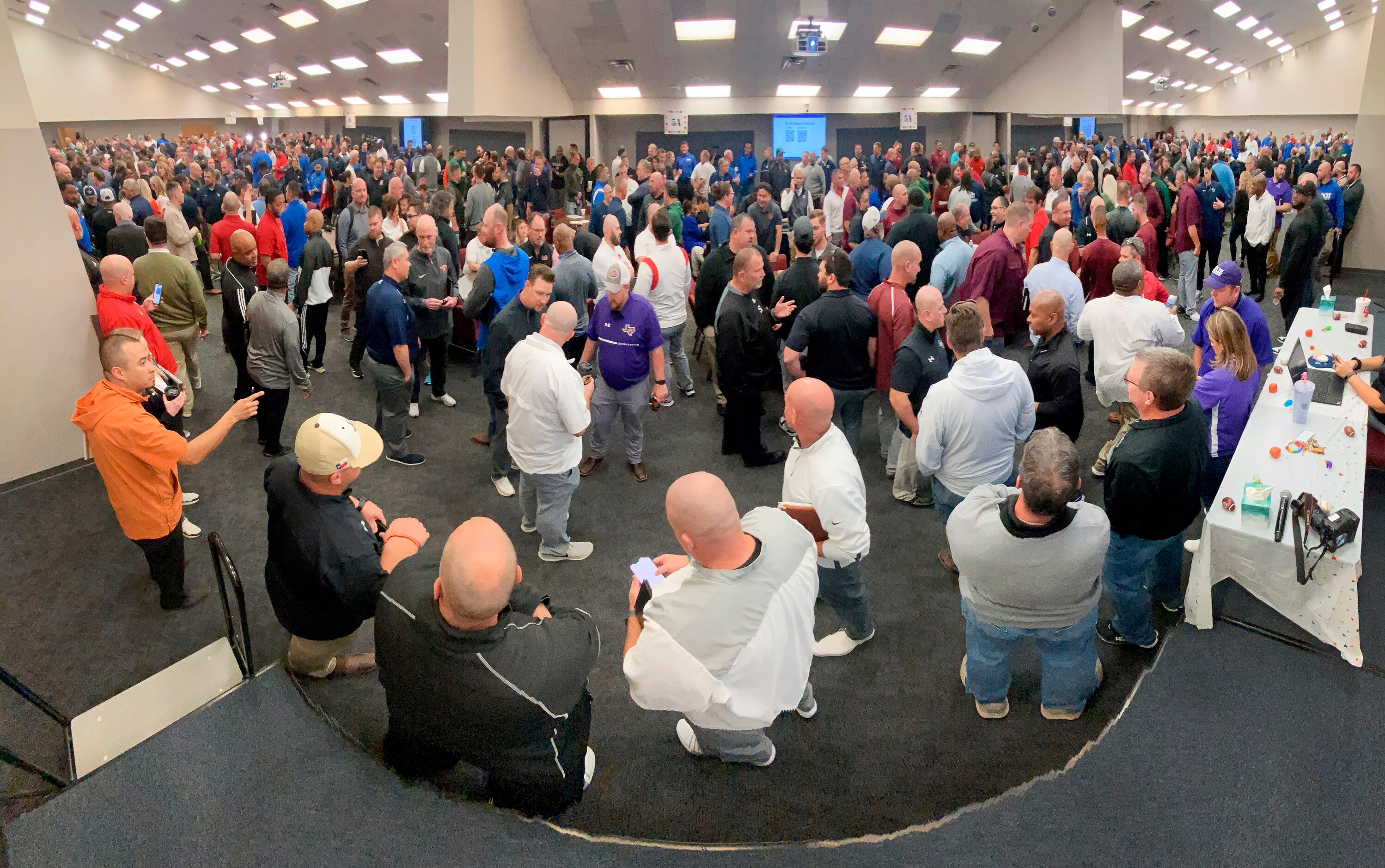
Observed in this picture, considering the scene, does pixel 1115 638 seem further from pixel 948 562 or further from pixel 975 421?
pixel 975 421

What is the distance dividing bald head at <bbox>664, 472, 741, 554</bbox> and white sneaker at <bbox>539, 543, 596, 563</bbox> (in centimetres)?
244

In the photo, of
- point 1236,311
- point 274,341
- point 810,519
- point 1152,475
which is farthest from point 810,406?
point 274,341

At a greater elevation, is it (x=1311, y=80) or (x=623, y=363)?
(x=1311, y=80)

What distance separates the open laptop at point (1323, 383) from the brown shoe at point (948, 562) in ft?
6.79

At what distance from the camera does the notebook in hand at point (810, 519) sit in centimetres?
299

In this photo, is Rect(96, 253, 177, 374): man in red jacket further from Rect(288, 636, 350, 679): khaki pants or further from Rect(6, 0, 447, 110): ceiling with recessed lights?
Rect(6, 0, 447, 110): ceiling with recessed lights

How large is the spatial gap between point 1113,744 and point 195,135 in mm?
34222

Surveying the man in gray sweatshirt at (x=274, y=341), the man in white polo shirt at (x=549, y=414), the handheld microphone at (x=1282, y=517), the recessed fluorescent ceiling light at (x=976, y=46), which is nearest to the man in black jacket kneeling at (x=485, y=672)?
the man in white polo shirt at (x=549, y=414)

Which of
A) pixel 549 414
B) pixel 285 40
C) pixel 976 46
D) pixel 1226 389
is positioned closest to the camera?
pixel 1226 389

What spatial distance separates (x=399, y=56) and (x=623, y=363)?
17119 mm

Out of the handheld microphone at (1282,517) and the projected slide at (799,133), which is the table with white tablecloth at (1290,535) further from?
the projected slide at (799,133)

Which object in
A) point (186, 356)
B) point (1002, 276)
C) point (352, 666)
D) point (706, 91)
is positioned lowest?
point (352, 666)

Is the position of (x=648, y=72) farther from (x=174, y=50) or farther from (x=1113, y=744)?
(x=1113, y=744)

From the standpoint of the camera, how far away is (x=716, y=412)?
260 inches
